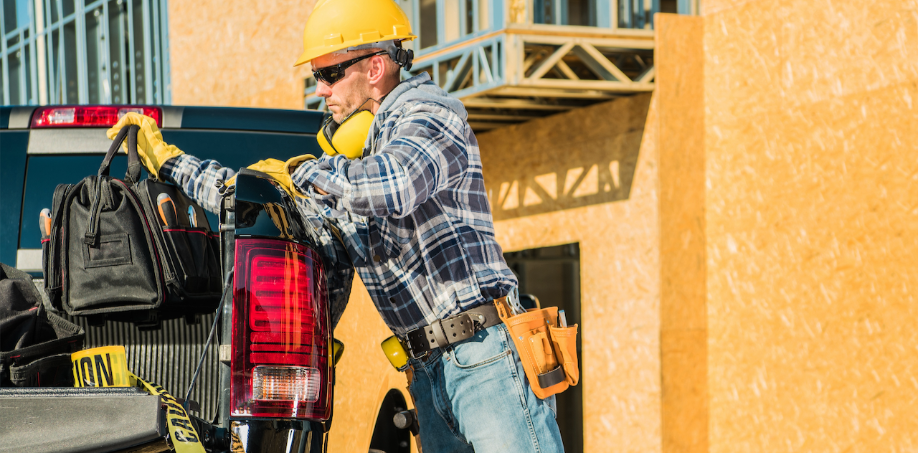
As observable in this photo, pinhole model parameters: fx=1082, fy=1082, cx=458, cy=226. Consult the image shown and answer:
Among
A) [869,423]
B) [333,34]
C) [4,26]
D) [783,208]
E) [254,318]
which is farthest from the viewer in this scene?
[4,26]

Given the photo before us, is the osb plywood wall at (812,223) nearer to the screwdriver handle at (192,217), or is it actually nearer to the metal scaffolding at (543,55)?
the metal scaffolding at (543,55)

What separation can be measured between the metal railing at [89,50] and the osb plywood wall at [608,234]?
22.2 feet

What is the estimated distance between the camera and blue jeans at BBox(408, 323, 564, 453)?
9.43 feet

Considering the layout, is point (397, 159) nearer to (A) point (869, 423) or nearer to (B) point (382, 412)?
(B) point (382, 412)

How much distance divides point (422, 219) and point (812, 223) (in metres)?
5.45

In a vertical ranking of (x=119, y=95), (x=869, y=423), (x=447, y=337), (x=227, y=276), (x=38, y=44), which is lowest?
(x=869, y=423)

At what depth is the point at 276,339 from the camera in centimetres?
246

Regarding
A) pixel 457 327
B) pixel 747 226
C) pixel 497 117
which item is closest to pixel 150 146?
pixel 457 327

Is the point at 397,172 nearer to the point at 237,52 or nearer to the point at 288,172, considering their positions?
the point at 288,172

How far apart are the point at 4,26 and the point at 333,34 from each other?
58.1 feet

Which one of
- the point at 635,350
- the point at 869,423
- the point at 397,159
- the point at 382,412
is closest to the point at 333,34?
the point at 397,159

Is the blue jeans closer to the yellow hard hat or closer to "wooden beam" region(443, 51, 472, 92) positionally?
the yellow hard hat

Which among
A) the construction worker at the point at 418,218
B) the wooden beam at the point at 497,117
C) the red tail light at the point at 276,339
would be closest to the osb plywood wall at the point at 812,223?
the wooden beam at the point at 497,117

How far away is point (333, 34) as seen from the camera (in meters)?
3.19
